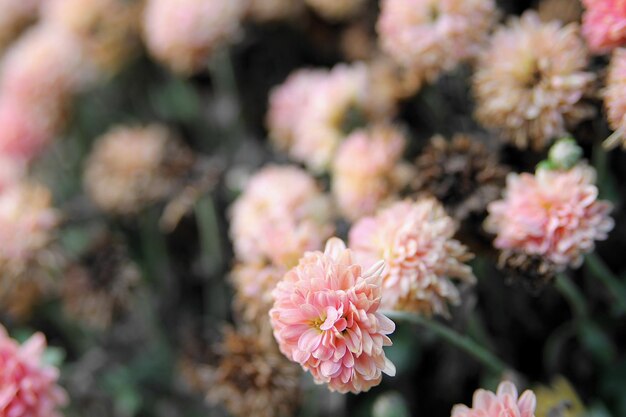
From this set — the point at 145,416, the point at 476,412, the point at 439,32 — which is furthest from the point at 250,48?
the point at 476,412

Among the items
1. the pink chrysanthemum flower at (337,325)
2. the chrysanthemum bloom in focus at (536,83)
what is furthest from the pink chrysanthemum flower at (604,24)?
the pink chrysanthemum flower at (337,325)

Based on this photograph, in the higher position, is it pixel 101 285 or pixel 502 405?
pixel 502 405

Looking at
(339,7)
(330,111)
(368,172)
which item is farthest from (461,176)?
(339,7)

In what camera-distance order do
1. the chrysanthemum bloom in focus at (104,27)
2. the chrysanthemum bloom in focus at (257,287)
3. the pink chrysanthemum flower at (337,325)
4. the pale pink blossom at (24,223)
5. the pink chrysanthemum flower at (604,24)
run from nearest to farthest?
the pink chrysanthemum flower at (337,325), the pink chrysanthemum flower at (604,24), the chrysanthemum bloom in focus at (257,287), the pale pink blossom at (24,223), the chrysanthemum bloom in focus at (104,27)

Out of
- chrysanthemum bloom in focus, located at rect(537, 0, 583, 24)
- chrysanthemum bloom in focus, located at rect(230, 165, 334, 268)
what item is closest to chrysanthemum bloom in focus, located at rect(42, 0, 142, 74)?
chrysanthemum bloom in focus, located at rect(230, 165, 334, 268)

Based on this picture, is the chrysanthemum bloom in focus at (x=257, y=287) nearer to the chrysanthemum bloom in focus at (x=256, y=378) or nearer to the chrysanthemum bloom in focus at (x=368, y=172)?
the chrysanthemum bloom in focus at (x=256, y=378)

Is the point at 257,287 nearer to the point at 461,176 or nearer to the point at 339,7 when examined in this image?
the point at 461,176

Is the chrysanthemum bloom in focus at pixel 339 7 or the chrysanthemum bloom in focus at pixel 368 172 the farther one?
the chrysanthemum bloom in focus at pixel 339 7
